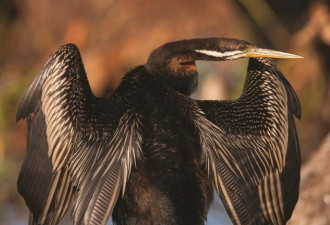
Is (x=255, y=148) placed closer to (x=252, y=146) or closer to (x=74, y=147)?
(x=252, y=146)

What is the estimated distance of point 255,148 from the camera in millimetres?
5637

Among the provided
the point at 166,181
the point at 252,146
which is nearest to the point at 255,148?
the point at 252,146

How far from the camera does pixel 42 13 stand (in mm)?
11109

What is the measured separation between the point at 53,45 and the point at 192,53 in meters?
5.21

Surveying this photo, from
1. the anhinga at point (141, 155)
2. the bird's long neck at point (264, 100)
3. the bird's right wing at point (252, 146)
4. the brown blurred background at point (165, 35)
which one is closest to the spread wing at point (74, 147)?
the anhinga at point (141, 155)

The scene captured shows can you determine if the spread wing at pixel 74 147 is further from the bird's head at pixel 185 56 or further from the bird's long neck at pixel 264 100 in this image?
the bird's long neck at pixel 264 100

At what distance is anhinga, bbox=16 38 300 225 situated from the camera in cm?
516

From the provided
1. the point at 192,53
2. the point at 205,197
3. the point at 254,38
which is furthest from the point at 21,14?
the point at 205,197

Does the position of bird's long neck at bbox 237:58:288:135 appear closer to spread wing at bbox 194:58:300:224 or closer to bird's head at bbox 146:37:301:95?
spread wing at bbox 194:58:300:224

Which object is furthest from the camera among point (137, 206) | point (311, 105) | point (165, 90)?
point (311, 105)

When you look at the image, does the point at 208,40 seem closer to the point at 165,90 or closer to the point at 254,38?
the point at 165,90

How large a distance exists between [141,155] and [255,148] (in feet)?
2.56

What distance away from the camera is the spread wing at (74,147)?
507 cm

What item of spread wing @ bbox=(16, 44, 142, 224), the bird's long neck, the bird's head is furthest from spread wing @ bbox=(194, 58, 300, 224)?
spread wing @ bbox=(16, 44, 142, 224)
